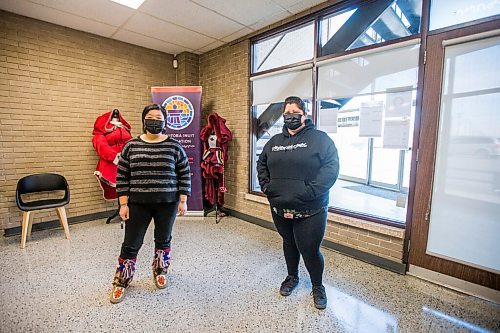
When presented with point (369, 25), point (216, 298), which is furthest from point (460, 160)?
point (216, 298)

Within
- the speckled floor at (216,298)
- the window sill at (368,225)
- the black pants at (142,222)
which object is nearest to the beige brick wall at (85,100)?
the window sill at (368,225)

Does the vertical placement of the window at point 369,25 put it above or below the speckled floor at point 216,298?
above

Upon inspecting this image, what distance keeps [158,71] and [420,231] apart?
4.61 metres

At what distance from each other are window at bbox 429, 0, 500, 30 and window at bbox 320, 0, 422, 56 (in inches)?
5.5

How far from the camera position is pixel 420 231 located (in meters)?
2.40

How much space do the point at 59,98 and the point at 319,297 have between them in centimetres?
419

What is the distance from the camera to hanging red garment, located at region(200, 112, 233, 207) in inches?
159

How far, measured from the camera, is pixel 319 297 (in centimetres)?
201

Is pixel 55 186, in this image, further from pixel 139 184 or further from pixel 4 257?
pixel 139 184

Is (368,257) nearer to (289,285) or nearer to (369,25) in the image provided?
(289,285)

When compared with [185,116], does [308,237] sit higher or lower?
lower

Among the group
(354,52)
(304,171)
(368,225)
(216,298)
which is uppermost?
(354,52)

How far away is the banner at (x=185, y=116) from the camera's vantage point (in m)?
4.07

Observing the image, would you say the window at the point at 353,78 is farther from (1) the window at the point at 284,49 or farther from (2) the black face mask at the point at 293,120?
(2) the black face mask at the point at 293,120
